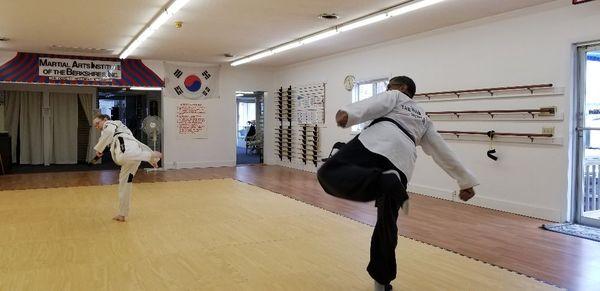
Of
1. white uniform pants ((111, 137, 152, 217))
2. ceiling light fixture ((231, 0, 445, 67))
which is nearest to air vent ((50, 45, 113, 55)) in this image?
ceiling light fixture ((231, 0, 445, 67))

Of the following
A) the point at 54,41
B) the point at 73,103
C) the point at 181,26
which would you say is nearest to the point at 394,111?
the point at 181,26

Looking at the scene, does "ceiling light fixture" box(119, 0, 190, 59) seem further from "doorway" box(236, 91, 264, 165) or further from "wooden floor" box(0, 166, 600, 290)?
"doorway" box(236, 91, 264, 165)

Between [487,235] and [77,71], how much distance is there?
29.6ft

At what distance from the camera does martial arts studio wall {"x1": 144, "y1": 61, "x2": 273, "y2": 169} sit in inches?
433

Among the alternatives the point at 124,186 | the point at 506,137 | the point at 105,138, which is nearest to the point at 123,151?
the point at 105,138

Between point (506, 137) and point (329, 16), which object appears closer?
point (506, 137)

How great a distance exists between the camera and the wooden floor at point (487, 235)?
3.61m

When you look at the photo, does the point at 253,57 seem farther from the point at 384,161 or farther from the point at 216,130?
the point at 384,161

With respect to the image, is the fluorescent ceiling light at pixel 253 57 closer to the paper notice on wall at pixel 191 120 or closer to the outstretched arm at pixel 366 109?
the paper notice on wall at pixel 191 120

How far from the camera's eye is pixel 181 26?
6977mm

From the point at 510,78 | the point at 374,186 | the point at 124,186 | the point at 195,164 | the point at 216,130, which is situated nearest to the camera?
the point at 374,186

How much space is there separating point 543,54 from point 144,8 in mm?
5072

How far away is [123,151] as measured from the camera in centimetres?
505

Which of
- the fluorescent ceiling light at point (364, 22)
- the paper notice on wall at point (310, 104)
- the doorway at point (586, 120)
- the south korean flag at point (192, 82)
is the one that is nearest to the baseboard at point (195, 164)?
the south korean flag at point (192, 82)
